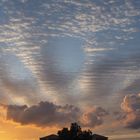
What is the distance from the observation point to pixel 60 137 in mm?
195125

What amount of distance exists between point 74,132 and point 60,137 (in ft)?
21.3

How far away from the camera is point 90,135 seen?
19400 centimetres

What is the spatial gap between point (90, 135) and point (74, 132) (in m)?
6.92

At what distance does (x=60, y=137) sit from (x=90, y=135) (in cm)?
1288

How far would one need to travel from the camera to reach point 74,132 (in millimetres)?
194125
